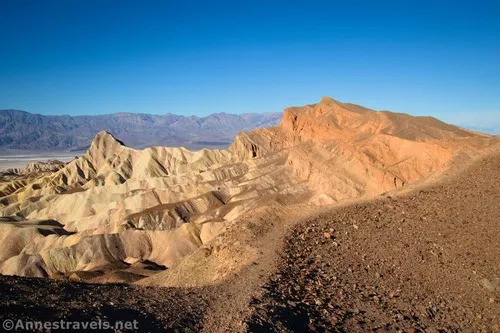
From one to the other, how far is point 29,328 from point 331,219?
1377 centimetres

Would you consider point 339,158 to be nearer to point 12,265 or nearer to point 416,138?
point 416,138

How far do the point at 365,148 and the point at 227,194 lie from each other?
25.7m

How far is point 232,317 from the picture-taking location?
11250 millimetres

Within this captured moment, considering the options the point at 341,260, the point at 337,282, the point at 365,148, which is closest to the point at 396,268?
the point at 341,260

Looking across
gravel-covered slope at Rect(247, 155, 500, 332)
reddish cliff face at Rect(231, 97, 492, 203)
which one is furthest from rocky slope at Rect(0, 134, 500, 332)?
reddish cliff face at Rect(231, 97, 492, 203)

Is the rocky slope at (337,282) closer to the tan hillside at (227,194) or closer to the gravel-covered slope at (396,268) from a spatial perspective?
the gravel-covered slope at (396,268)

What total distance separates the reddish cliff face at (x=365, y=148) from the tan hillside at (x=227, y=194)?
0.49ft

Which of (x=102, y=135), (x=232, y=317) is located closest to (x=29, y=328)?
(x=232, y=317)

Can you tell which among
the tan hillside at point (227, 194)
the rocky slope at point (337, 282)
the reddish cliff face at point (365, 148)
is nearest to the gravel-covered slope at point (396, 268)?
the rocky slope at point (337, 282)

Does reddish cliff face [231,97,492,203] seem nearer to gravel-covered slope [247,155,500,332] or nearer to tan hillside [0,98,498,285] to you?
tan hillside [0,98,498,285]

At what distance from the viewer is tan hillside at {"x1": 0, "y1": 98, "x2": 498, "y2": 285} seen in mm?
44969

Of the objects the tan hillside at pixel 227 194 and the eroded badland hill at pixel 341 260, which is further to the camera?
the tan hillside at pixel 227 194

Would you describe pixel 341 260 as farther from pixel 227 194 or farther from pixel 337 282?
pixel 227 194

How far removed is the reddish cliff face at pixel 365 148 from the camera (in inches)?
1797
